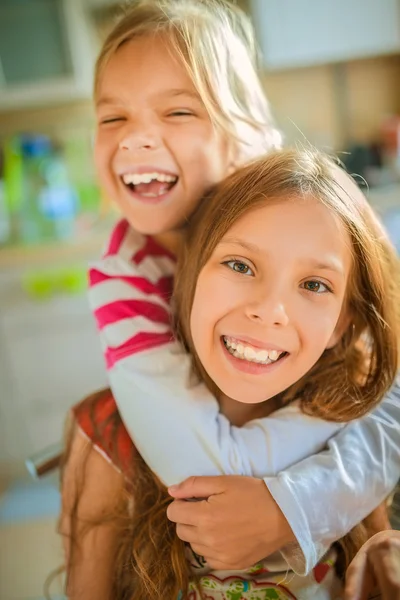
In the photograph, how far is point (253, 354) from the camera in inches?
21.9


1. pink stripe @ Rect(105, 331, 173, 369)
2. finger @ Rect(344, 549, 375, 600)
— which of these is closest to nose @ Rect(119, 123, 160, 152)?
pink stripe @ Rect(105, 331, 173, 369)

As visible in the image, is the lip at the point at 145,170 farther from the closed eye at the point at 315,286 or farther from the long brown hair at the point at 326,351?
the closed eye at the point at 315,286

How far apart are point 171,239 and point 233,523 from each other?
14.7 inches

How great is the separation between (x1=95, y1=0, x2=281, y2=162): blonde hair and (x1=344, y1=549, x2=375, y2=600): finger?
49 cm

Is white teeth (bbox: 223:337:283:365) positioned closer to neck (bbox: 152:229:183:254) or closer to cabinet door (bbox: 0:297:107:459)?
neck (bbox: 152:229:183:254)

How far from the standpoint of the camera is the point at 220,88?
67cm

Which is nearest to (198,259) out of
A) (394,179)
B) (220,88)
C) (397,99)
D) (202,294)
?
(202,294)

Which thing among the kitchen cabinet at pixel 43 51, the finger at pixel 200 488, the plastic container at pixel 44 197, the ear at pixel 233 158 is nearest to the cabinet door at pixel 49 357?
the plastic container at pixel 44 197

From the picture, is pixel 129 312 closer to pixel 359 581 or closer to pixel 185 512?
pixel 185 512

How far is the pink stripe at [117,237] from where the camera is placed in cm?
73

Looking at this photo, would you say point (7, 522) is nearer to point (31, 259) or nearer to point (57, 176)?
point (31, 259)

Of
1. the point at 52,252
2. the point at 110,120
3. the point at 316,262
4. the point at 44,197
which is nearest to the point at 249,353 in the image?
the point at 316,262

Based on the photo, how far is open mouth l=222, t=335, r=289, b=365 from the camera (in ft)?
1.82

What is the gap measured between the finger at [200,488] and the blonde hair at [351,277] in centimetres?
11
